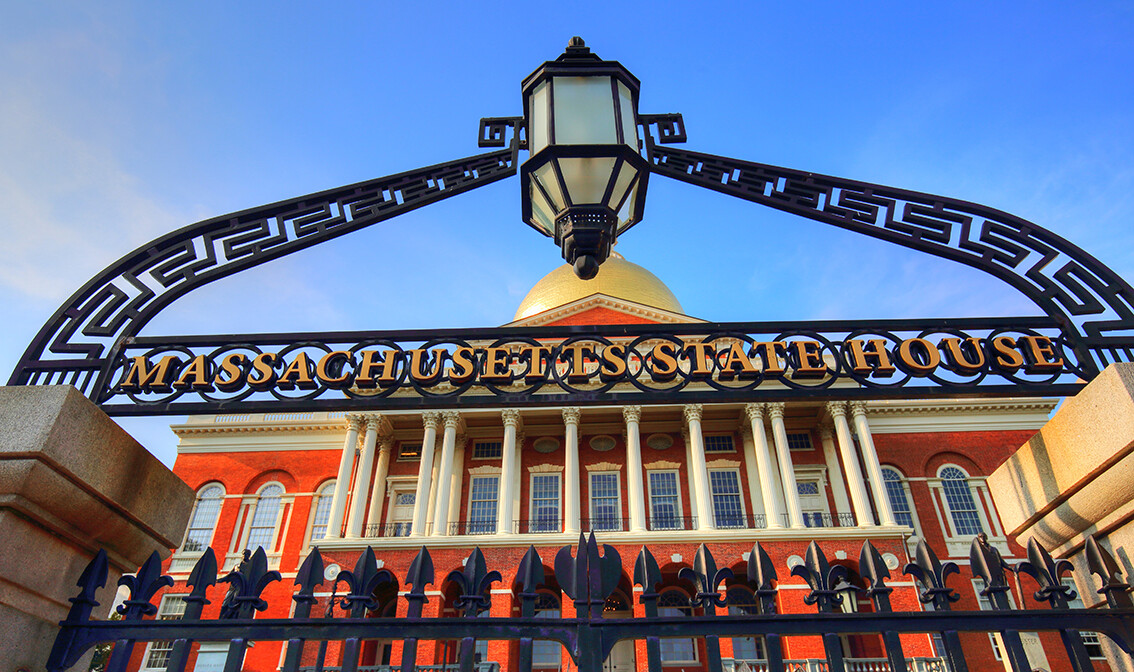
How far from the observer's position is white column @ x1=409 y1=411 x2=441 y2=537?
105ft

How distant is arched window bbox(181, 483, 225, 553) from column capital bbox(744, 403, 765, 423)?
2518 cm

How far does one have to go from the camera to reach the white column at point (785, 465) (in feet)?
103

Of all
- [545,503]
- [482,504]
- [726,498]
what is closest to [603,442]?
[545,503]

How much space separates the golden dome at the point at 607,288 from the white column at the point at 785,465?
1220cm

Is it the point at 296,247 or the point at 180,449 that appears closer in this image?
the point at 296,247

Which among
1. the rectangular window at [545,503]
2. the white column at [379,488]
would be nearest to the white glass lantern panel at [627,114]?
the rectangular window at [545,503]

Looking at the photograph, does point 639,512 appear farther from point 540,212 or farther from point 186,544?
point 540,212

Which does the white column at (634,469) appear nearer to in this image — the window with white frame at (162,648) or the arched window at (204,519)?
the window with white frame at (162,648)

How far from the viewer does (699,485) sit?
1286 inches

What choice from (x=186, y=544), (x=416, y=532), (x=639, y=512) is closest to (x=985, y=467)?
(x=639, y=512)

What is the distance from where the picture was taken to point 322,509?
3600 cm

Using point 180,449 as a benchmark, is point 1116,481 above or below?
below

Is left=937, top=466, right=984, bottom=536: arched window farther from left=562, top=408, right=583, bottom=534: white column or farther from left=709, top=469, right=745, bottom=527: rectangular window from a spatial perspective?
left=562, top=408, right=583, bottom=534: white column

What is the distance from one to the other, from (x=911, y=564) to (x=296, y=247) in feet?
9.87
